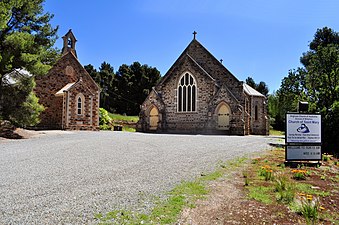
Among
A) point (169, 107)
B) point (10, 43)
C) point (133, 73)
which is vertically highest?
point (133, 73)

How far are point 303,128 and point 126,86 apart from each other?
51.3 metres

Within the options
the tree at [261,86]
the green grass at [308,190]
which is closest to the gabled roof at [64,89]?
the green grass at [308,190]

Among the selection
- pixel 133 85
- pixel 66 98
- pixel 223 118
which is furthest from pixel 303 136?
pixel 133 85

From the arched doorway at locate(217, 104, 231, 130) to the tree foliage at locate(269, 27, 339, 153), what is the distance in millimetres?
8054

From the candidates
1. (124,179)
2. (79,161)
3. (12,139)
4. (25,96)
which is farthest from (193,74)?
(124,179)

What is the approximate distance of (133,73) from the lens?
61094 millimetres

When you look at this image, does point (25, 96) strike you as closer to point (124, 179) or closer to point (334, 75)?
point (124, 179)

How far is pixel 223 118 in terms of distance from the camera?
28.5 meters

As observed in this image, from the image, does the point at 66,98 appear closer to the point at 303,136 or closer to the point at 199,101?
the point at 199,101

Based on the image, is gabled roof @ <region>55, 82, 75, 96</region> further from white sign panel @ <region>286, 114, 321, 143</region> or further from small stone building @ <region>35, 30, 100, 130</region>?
white sign panel @ <region>286, 114, 321, 143</region>

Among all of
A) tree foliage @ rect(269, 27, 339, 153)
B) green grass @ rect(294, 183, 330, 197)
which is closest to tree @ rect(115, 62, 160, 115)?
tree foliage @ rect(269, 27, 339, 153)

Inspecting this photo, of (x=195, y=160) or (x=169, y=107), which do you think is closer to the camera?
(x=195, y=160)

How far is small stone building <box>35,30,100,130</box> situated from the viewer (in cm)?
2448

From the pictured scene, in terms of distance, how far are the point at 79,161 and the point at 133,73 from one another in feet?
174
